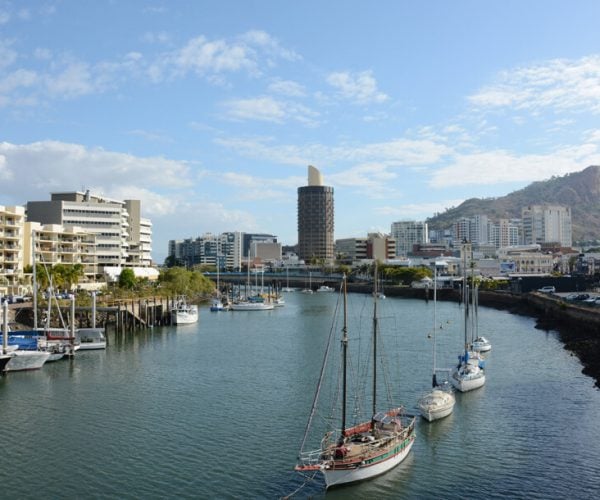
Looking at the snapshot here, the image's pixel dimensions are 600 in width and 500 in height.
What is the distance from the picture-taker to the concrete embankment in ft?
202

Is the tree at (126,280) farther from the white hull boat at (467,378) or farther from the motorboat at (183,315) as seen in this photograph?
the white hull boat at (467,378)

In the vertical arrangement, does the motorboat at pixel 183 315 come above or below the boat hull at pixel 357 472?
above

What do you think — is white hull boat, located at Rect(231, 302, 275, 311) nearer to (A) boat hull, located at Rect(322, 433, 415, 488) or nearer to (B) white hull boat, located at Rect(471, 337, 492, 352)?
(B) white hull boat, located at Rect(471, 337, 492, 352)

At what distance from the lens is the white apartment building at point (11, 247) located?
94688mm

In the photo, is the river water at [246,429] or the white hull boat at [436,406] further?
the white hull boat at [436,406]

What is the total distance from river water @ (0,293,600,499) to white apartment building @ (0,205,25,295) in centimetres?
3695

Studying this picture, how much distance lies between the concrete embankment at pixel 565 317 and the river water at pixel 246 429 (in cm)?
220

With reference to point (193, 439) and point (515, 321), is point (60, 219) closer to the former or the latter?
point (515, 321)

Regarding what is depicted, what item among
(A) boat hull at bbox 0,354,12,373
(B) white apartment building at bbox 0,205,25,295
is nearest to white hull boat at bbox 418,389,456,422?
(A) boat hull at bbox 0,354,12,373

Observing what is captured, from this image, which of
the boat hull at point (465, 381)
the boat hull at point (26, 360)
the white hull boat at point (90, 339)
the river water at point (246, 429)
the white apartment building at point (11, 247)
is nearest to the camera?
the river water at point (246, 429)

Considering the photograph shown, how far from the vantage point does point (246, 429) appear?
36.8 meters

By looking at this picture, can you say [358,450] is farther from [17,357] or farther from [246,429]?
[17,357]

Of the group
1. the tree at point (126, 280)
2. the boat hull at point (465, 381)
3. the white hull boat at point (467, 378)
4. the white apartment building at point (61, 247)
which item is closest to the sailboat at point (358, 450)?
the boat hull at point (465, 381)

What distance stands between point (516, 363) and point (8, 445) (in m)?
44.6
